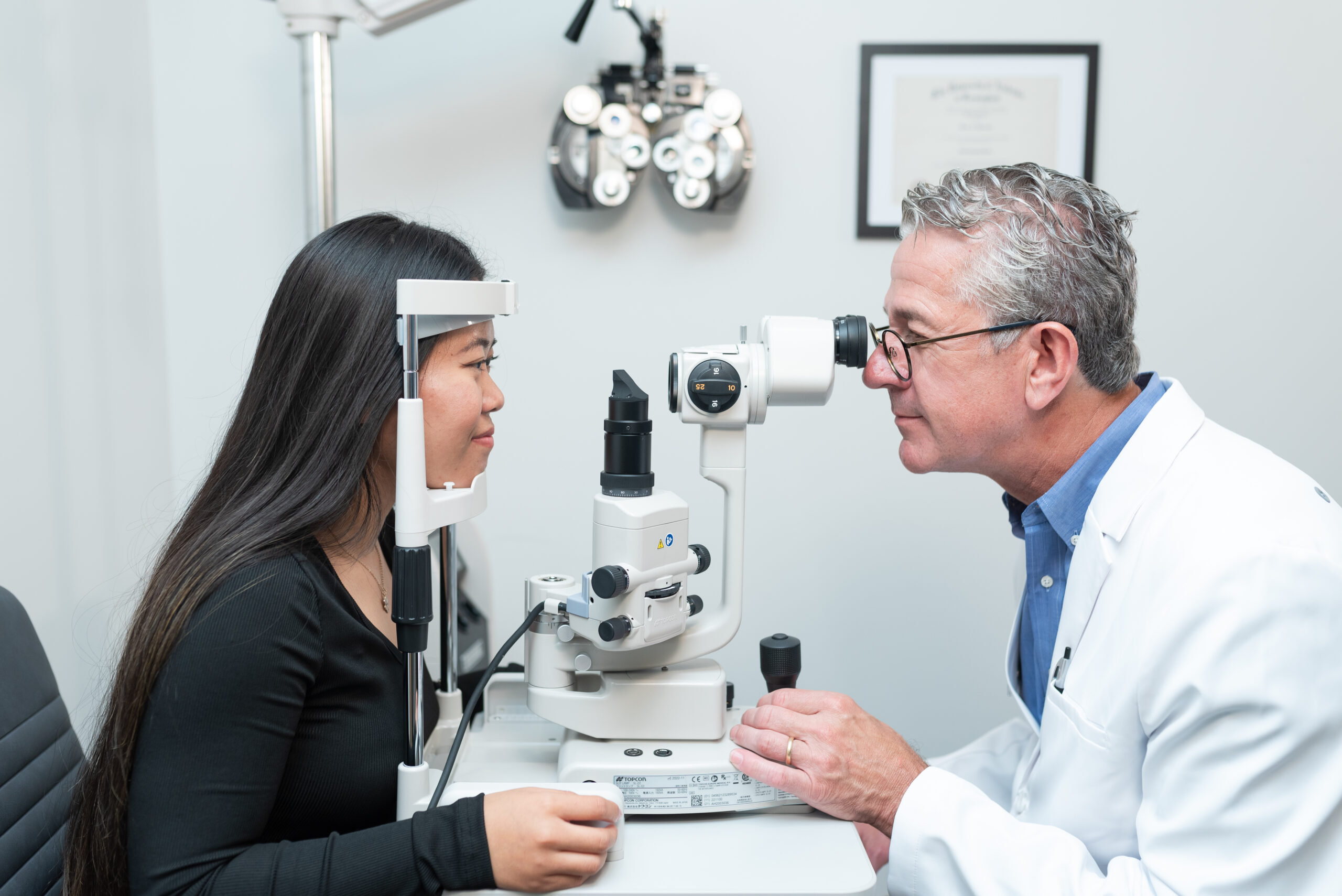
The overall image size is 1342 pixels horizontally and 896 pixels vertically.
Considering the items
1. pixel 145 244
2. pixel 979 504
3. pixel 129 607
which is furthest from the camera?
pixel 979 504

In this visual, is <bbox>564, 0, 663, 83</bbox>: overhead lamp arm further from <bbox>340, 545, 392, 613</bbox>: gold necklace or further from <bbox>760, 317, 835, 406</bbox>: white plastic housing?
<bbox>340, 545, 392, 613</bbox>: gold necklace

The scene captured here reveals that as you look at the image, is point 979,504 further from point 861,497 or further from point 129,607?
point 129,607

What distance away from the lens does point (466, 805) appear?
85cm

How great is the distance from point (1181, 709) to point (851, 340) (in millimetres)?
491

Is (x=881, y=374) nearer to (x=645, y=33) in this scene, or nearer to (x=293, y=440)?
(x=293, y=440)

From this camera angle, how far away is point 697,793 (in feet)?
3.10

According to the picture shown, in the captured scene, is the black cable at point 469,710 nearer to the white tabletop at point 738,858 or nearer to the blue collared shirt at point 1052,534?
the white tabletop at point 738,858

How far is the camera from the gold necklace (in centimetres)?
104

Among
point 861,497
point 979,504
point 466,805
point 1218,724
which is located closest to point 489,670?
point 466,805

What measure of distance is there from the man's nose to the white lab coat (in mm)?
273

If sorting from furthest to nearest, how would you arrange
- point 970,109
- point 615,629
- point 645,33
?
point 970,109 < point 645,33 < point 615,629

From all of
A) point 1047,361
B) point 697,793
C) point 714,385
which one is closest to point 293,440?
point 714,385

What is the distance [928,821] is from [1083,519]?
0.43 m

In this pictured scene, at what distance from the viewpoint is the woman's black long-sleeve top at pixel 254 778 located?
0.80m
